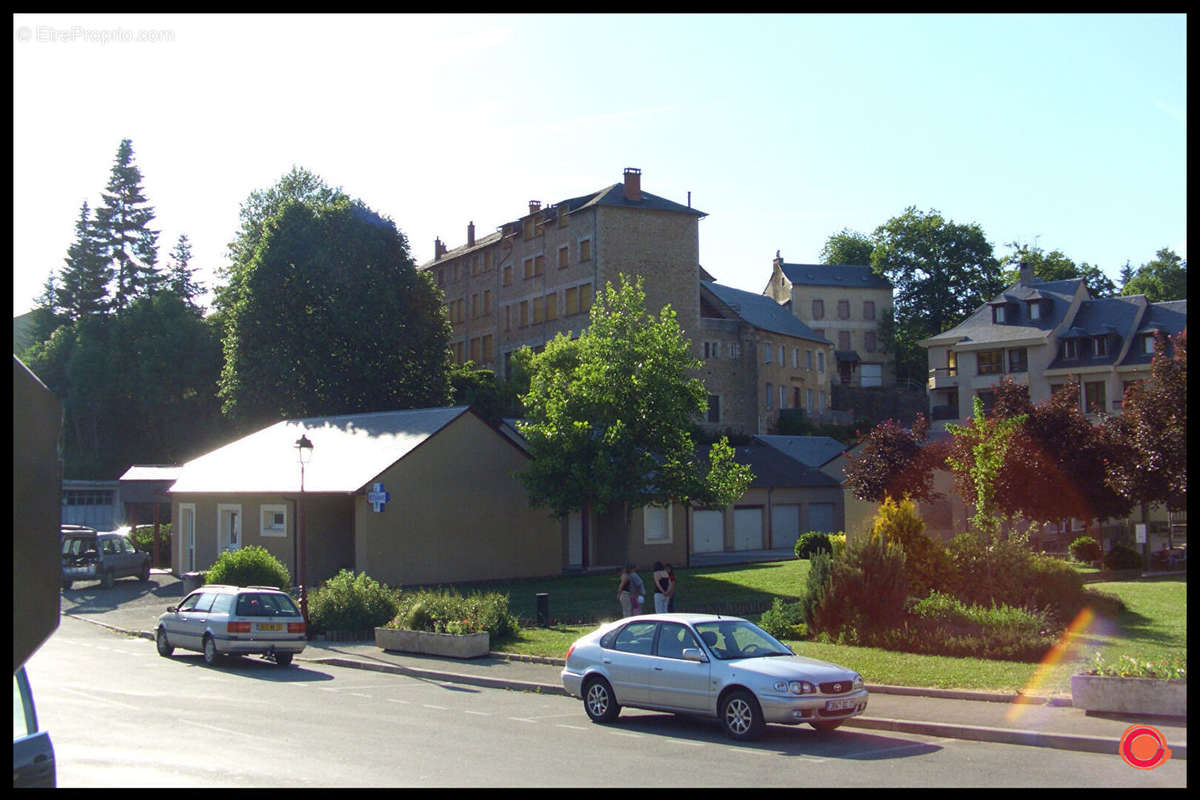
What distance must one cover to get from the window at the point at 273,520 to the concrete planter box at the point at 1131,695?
1088 inches

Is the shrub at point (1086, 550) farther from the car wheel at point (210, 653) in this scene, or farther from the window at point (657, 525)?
the car wheel at point (210, 653)

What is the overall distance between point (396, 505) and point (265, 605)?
11.8 metres

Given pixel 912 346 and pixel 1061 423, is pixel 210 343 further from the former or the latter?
pixel 912 346

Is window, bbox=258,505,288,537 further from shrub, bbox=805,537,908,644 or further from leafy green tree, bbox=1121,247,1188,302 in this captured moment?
leafy green tree, bbox=1121,247,1188,302

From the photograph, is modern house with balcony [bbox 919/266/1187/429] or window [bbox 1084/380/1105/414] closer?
modern house with balcony [bbox 919/266/1187/429]

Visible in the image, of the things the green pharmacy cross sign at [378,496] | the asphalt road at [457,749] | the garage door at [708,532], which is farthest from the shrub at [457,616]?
the garage door at [708,532]

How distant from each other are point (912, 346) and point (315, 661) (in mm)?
76685

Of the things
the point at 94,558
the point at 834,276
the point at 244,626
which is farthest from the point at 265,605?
the point at 834,276

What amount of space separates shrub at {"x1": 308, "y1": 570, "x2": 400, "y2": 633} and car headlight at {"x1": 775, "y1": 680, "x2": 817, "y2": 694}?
14.7m

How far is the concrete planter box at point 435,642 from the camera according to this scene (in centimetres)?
2139

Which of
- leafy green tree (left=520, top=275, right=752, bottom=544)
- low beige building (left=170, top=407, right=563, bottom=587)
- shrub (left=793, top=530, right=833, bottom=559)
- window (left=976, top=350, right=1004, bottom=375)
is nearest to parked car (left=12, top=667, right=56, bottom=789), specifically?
low beige building (left=170, top=407, right=563, bottom=587)

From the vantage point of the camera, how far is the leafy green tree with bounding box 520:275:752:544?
1361 inches

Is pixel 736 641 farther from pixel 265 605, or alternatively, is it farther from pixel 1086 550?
pixel 1086 550

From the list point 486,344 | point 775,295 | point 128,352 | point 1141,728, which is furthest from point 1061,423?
point 775,295
